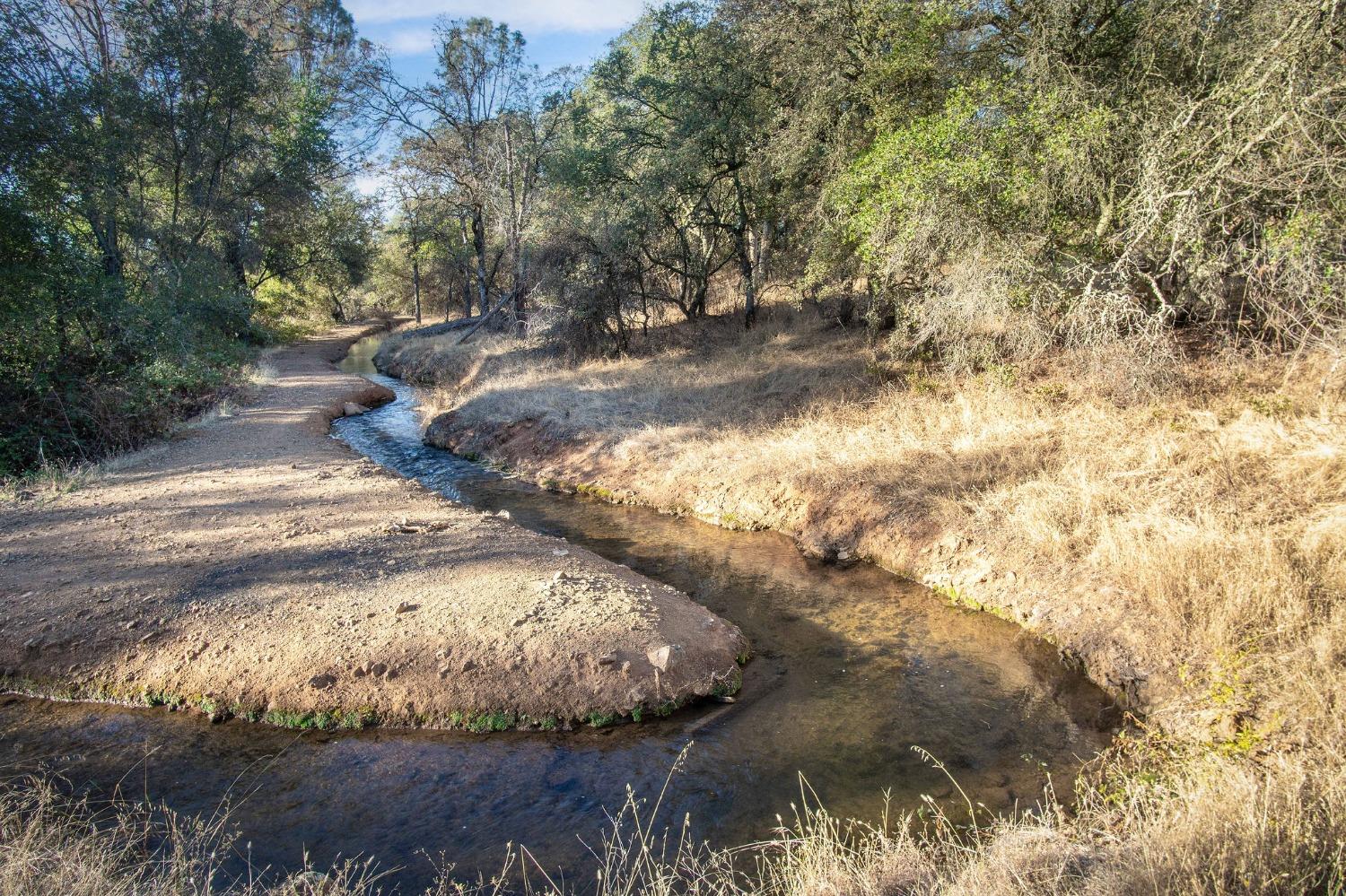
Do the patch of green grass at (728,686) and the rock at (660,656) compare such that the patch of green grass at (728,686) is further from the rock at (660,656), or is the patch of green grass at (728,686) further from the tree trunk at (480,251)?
the tree trunk at (480,251)

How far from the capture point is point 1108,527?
816 centimetres

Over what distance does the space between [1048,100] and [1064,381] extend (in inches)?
170

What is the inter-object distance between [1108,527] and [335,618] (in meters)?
8.50

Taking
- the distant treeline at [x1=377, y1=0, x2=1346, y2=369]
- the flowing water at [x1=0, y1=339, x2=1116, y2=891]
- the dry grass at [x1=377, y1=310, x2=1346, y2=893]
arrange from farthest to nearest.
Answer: the distant treeline at [x1=377, y1=0, x2=1346, y2=369] < the flowing water at [x1=0, y1=339, x2=1116, y2=891] < the dry grass at [x1=377, y1=310, x2=1346, y2=893]

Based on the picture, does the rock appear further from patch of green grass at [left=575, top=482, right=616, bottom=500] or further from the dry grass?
patch of green grass at [left=575, top=482, right=616, bottom=500]

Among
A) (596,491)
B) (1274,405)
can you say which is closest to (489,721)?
(596,491)

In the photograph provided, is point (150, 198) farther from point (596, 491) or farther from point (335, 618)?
point (335, 618)

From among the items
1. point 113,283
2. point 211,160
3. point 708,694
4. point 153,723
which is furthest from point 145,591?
point 211,160

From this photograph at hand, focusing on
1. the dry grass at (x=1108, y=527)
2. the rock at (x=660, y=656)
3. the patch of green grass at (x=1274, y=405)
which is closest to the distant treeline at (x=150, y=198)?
the dry grass at (x=1108, y=527)

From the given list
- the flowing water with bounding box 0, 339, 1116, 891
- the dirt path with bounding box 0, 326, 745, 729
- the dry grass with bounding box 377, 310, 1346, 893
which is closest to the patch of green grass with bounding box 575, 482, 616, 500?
the dry grass with bounding box 377, 310, 1346, 893

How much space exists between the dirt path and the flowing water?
0.30 m

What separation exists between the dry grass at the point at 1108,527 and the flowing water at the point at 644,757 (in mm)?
666

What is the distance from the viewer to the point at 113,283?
1444cm

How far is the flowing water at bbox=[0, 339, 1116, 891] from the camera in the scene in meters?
5.11
